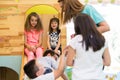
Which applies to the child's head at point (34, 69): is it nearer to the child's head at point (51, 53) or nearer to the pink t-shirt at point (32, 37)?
the child's head at point (51, 53)

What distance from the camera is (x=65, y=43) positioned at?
12.5 feet

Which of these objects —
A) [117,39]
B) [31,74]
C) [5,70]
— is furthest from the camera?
[5,70]

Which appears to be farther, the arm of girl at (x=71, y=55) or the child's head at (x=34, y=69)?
the child's head at (x=34, y=69)

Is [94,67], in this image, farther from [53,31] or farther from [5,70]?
[5,70]

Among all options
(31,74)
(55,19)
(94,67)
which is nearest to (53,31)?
(55,19)

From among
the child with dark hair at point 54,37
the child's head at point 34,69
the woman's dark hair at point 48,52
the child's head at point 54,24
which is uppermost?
the child's head at point 54,24

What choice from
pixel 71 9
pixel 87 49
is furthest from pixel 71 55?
pixel 71 9

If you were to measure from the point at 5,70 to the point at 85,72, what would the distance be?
3.01 m

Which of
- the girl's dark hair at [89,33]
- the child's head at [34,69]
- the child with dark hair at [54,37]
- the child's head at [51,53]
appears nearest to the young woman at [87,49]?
the girl's dark hair at [89,33]

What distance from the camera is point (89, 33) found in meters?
2.04

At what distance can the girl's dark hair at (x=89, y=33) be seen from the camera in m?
2.02

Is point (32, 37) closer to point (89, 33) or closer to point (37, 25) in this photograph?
point (37, 25)

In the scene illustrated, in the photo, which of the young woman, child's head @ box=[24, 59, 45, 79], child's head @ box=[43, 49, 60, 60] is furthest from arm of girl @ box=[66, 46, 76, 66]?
child's head @ box=[43, 49, 60, 60]

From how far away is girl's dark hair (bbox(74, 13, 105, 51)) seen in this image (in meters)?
2.02
